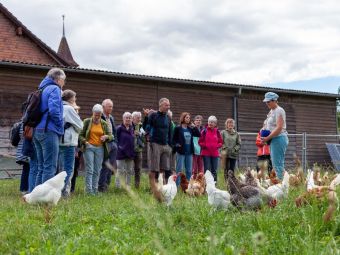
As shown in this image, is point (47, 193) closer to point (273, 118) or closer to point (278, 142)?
point (278, 142)

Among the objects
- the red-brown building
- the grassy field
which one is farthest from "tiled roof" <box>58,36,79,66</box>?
the grassy field

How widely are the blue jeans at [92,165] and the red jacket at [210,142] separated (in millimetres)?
2465

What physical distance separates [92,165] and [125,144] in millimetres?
1513

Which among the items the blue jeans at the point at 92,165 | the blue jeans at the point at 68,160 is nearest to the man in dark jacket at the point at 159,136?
the blue jeans at the point at 92,165

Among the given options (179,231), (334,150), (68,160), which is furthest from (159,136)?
(334,150)

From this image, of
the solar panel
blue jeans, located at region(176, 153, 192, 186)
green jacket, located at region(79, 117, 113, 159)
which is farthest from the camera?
the solar panel

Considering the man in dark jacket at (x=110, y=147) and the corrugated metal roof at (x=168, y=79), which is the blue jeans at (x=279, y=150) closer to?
the man in dark jacket at (x=110, y=147)

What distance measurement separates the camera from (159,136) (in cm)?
917

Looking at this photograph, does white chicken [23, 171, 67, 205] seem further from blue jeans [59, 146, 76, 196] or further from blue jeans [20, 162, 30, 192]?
blue jeans [20, 162, 30, 192]

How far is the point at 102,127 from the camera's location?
8.64 metres

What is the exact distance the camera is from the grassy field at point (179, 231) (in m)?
3.48

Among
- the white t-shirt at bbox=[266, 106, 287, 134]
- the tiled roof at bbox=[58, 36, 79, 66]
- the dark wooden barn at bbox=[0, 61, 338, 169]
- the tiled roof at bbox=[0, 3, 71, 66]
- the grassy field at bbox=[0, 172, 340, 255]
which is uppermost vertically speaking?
the tiled roof at bbox=[58, 36, 79, 66]

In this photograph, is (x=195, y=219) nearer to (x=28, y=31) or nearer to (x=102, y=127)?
(x=102, y=127)

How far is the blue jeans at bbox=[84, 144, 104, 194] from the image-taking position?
326 inches
